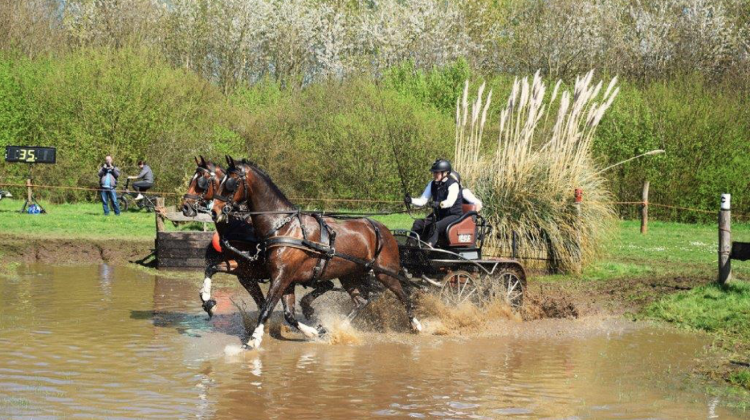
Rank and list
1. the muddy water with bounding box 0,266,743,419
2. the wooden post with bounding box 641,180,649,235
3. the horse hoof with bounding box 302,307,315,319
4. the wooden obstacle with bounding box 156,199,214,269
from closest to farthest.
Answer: the muddy water with bounding box 0,266,743,419 < the horse hoof with bounding box 302,307,315,319 < the wooden obstacle with bounding box 156,199,214,269 < the wooden post with bounding box 641,180,649,235

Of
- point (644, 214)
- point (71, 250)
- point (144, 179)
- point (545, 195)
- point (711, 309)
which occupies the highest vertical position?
point (545, 195)

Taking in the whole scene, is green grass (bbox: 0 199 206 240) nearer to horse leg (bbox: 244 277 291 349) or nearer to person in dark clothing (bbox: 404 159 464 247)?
person in dark clothing (bbox: 404 159 464 247)

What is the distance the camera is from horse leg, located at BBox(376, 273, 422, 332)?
11.9 meters

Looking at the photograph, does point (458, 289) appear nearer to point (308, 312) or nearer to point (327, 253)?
point (308, 312)

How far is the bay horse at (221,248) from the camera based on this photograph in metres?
10.9

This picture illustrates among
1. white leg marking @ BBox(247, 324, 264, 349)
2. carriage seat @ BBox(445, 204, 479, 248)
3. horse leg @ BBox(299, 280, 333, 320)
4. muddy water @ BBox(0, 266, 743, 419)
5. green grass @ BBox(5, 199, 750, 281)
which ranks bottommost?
muddy water @ BBox(0, 266, 743, 419)

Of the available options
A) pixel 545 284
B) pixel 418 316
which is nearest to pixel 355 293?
pixel 418 316

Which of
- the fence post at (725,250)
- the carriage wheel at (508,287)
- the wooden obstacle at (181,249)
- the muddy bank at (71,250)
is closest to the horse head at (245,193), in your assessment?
the carriage wheel at (508,287)

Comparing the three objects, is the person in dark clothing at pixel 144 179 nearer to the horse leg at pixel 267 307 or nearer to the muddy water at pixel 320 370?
the muddy water at pixel 320 370

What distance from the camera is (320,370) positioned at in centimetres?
956

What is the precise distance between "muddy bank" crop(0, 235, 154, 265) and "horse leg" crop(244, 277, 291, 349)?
796 centimetres

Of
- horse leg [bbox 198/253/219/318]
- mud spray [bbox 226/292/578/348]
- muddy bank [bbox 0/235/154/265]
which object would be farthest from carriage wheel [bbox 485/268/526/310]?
muddy bank [bbox 0/235/154/265]

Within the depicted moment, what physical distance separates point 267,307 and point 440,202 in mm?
3093

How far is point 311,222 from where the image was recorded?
37.2ft
